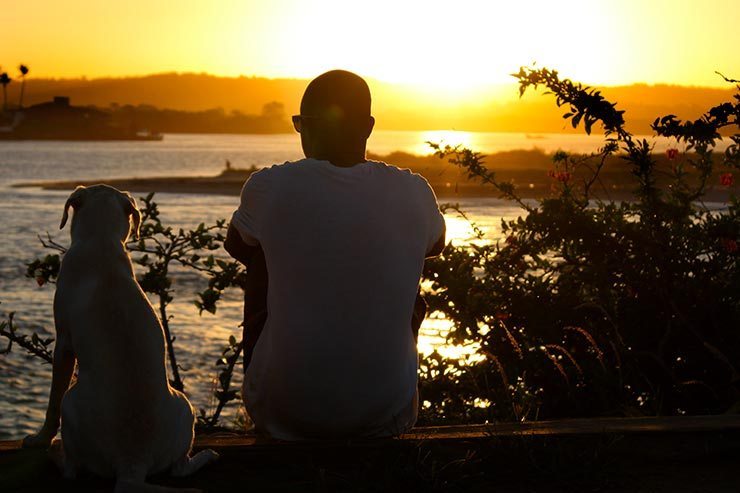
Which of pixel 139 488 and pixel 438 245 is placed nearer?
pixel 139 488

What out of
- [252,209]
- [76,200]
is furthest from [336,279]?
[76,200]

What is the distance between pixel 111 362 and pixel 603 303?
140 inches

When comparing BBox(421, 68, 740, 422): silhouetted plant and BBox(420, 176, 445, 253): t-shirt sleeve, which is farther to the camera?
BBox(421, 68, 740, 422): silhouetted plant

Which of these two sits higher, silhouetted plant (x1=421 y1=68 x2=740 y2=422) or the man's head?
the man's head

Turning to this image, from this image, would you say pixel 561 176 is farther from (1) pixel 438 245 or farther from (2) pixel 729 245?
(1) pixel 438 245

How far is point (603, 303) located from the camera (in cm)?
609

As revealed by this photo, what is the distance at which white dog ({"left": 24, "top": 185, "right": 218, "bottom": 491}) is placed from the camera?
11.3ft

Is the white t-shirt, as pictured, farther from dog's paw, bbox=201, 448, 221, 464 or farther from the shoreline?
the shoreline

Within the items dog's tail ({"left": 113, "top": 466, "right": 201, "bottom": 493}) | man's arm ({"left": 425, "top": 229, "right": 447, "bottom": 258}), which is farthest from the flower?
dog's tail ({"left": 113, "top": 466, "right": 201, "bottom": 493})

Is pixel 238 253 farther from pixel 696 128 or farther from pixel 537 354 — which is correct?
pixel 696 128

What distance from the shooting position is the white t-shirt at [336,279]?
3803 mm

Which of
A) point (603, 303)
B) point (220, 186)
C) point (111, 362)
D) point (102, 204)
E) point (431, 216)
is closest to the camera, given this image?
point (111, 362)

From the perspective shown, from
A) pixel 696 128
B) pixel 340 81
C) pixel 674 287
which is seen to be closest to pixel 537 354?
pixel 674 287

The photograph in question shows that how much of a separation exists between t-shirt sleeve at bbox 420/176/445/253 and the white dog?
1.16 meters
